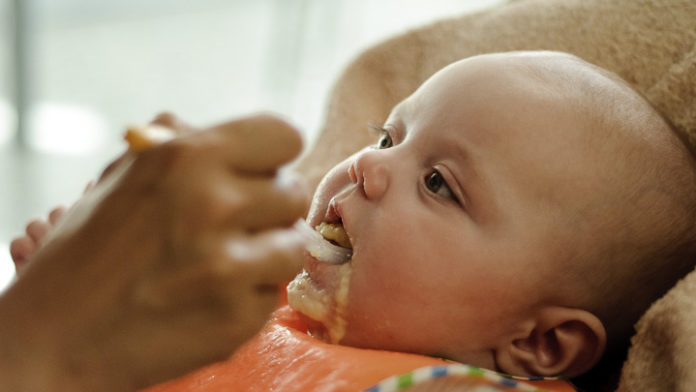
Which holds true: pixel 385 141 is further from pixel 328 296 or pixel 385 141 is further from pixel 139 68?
pixel 139 68

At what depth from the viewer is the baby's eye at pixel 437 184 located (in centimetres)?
76

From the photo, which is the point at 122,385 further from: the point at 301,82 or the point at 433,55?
Result: the point at 301,82

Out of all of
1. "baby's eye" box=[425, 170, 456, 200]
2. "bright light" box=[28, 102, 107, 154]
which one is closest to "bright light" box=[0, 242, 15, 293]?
"bright light" box=[28, 102, 107, 154]

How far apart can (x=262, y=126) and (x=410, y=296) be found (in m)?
0.30

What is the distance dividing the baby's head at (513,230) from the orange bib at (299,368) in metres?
0.04

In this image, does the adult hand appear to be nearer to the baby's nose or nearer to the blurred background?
the baby's nose

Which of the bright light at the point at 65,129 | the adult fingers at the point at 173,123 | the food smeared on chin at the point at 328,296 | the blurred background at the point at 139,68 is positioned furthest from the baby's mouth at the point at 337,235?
the bright light at the point at 65,129

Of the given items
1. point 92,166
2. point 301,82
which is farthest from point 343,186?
point 301,82

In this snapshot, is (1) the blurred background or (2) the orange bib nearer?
(2) the orange bib

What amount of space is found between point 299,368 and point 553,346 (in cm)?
27

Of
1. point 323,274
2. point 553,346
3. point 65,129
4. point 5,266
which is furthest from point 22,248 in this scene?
point 65,129

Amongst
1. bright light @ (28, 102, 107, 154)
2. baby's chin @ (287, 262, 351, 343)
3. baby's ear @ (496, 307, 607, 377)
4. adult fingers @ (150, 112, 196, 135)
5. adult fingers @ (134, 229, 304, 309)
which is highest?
adult fingers @ (150, 112, 196, 135)

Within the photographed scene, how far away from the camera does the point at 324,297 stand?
2.43 ft

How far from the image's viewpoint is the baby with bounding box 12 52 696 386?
725mm
